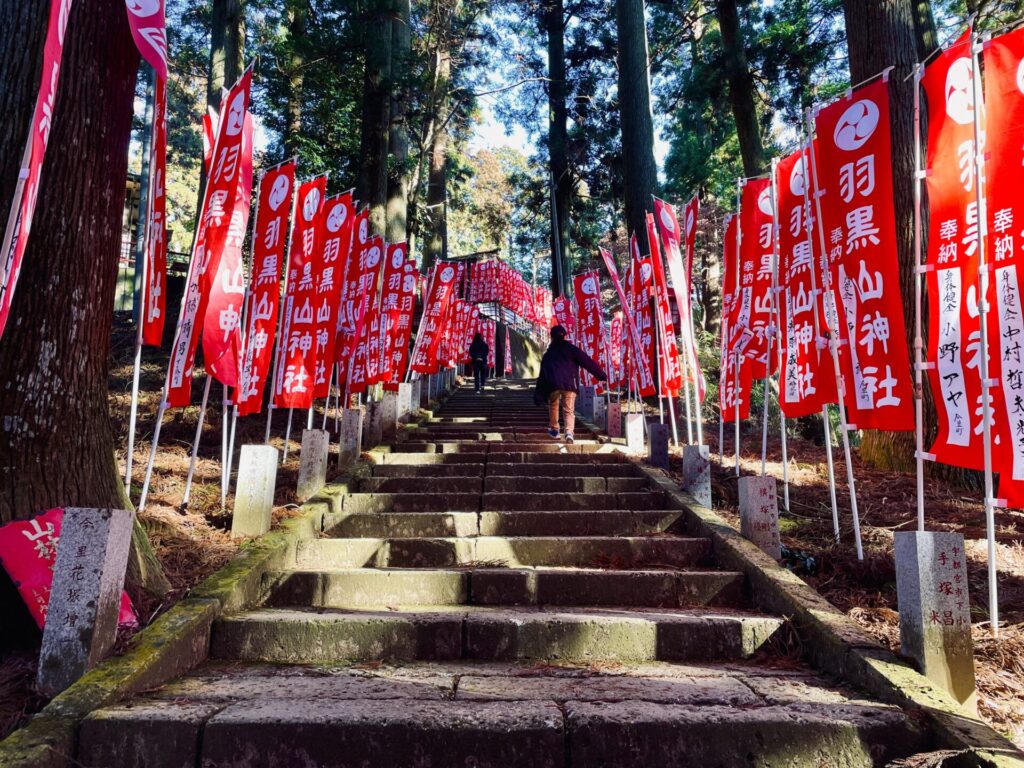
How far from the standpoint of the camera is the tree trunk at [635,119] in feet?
37.4

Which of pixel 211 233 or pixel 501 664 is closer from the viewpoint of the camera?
pixel 501 664

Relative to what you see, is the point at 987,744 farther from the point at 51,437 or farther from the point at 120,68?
the point at 120,68

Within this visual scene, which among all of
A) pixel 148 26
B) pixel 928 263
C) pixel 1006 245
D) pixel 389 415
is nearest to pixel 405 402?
pixel 389 415

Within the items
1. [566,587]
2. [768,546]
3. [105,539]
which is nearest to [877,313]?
[768,546]

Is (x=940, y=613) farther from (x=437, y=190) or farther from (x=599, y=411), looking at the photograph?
(x=437, y=190)

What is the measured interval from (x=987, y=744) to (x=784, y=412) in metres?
3.20

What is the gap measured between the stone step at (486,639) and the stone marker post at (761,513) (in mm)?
996

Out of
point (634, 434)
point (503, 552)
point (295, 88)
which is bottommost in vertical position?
point (503, 552)

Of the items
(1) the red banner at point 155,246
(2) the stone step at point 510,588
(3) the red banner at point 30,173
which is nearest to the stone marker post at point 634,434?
(2) the stone step at point 510,588

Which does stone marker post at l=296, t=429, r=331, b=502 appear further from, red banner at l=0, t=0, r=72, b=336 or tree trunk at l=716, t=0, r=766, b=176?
tree trunk at l=716, t=0, r=766, b=176

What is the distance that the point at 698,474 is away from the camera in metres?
5.58

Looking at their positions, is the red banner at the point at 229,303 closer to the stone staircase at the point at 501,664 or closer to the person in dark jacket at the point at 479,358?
the stone staircase at the point at 501,664

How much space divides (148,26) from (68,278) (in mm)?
1524

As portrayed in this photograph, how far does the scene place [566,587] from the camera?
398 cm
